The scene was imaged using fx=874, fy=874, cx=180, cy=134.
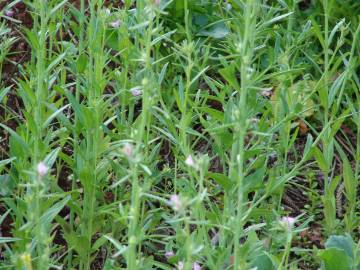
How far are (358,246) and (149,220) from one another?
0.66m

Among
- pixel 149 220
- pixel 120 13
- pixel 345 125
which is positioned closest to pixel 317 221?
pixel 345 125

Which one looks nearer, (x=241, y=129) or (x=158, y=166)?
(x=241, y=129)

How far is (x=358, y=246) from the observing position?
2.70 metres

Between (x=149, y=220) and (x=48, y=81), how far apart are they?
1.83 ft

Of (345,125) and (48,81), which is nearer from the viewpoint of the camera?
(48,81)

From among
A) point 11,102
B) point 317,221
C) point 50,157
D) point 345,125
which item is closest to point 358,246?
point 317,221

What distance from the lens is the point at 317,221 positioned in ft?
11.4

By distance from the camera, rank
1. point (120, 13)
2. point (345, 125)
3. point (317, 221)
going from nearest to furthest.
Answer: point (120, 13) → point (317, 221) → point (345, 125)

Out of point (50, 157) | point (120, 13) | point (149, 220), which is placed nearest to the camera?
point (50, 157)

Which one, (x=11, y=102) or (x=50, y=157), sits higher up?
(x=50, y=157)

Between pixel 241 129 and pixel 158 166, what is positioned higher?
pixel 241 129

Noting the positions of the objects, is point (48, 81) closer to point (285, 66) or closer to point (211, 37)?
point (285, 66)

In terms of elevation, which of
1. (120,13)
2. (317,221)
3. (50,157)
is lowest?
(317,221)

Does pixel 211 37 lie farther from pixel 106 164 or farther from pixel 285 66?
pixel 106 164
